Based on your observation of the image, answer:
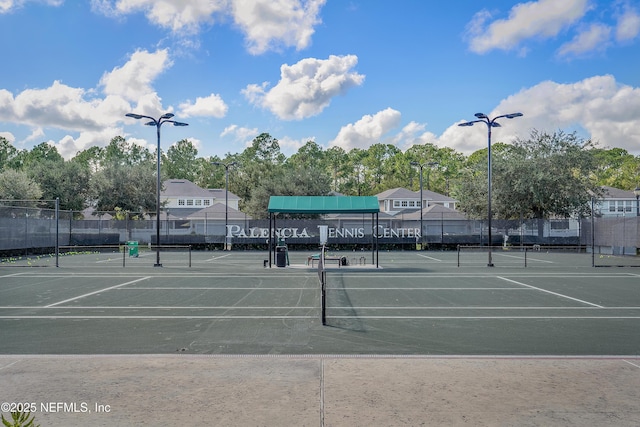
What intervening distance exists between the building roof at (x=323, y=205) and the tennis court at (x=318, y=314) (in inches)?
182

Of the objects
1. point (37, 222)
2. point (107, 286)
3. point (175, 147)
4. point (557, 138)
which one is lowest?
point (107, 286)

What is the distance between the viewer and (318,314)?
473 inches

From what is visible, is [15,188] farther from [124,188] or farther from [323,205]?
[323,205]

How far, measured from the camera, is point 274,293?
628 inches

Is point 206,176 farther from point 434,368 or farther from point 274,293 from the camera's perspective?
point 434,368

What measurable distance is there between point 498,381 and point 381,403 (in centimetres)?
185

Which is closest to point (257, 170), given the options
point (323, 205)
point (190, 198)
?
point (190, 198)

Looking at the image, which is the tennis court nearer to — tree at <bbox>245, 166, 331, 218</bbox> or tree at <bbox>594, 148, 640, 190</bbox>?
tree at <bbox>245, 166, 331, 218</bbox>

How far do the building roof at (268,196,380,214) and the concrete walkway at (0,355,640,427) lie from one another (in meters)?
17.6

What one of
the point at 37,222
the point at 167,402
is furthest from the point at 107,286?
the point at 37,222

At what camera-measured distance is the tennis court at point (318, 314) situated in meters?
8.89

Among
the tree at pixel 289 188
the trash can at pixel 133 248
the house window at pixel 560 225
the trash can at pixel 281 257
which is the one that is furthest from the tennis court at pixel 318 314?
the tree at pixel 289 188

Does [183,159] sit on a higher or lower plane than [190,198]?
higher

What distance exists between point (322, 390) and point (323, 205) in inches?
770
